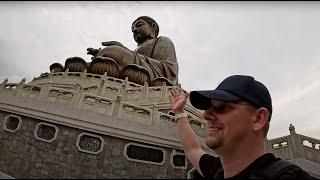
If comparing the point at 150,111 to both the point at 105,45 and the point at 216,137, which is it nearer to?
the point at 216,137

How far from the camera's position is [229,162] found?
194 cm

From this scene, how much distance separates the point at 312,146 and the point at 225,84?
8.51m

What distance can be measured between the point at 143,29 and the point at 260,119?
76.2 ft

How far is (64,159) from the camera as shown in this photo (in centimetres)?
727

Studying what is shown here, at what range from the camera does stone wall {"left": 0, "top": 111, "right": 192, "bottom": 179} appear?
23.2 ft

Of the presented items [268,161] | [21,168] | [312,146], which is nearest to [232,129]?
[268,161]

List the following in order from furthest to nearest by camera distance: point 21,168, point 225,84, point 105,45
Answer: point 105,45 → point 21,168 → point 225,84

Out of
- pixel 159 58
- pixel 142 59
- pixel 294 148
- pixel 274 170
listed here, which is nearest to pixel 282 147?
pixel 294 148

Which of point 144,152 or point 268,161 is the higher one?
point 144,152

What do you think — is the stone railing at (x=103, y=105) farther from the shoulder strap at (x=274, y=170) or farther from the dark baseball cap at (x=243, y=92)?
the shoulder strap at (x=274, y=170)

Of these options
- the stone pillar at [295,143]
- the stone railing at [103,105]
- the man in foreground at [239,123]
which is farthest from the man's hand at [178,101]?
the stone pillar at [295,143]

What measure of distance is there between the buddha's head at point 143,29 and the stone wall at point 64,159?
17.6 meters

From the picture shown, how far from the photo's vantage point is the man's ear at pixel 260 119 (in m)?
1.91

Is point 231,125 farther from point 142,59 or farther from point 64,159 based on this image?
point 142,59
